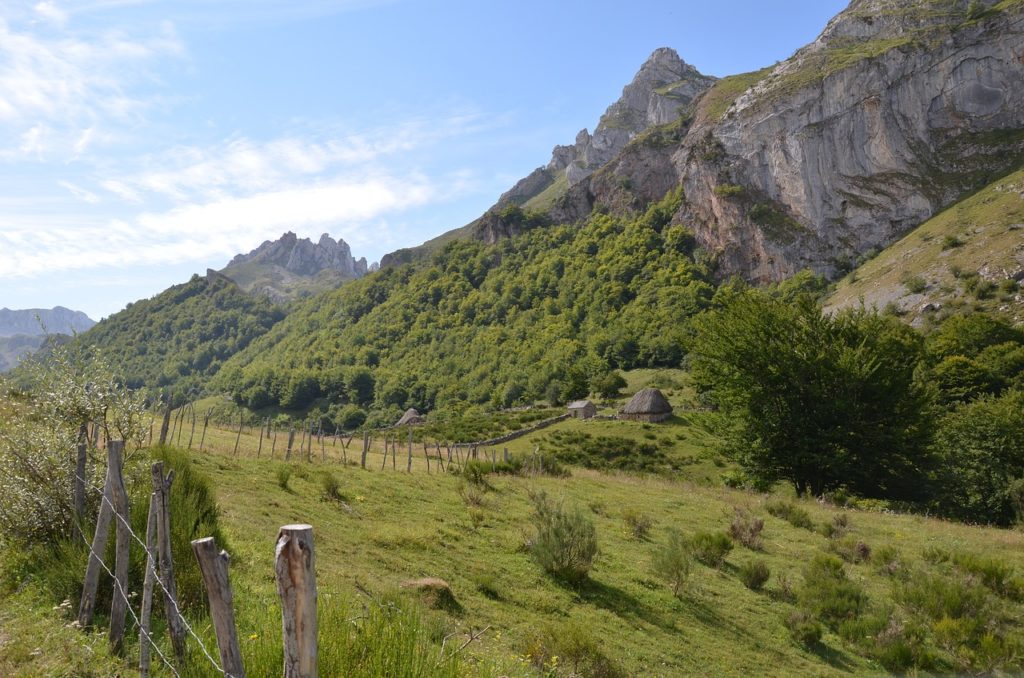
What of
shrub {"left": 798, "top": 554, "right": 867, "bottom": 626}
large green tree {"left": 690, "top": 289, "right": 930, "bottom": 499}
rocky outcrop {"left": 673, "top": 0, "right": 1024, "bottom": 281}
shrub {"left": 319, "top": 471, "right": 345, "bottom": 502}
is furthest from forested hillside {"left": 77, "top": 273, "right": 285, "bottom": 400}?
shrub {"left": 798, "top": 554, "right": 867, "bottom": 626}

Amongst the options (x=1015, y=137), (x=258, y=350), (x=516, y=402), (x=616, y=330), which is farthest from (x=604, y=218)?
(x=258, y=350)

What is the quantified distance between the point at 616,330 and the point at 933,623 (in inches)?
3633

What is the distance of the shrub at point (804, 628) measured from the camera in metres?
10.3

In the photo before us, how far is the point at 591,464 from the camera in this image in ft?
137

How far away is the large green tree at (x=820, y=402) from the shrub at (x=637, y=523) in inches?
477

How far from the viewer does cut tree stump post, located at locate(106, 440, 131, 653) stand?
5.20 meters

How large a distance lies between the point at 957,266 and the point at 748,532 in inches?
2728

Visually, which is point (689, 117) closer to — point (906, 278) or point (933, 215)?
point (933, 215)

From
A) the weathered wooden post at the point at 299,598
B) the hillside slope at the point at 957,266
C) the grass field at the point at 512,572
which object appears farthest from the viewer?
the hillside slope at the point at 957,266

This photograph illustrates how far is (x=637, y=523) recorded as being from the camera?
17.0 m

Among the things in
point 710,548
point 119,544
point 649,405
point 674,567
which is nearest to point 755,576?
point 710,548

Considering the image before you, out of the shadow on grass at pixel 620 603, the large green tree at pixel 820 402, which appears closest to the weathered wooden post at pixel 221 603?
the shadow on grass at pixel 620 603

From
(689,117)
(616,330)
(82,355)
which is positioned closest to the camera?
(82,355)

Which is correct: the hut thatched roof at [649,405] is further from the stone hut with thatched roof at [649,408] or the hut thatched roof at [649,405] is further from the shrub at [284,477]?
the shrub at [284,477]
